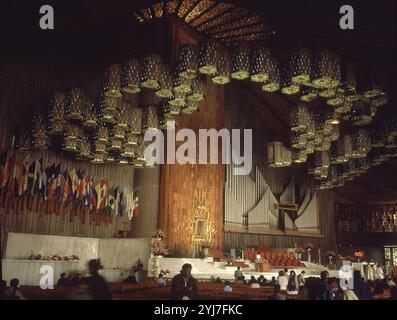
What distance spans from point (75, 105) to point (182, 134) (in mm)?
5268

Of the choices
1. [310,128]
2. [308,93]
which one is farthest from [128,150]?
[308,93]

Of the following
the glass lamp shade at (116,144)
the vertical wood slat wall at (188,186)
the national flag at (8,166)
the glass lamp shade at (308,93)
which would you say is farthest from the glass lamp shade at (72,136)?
the glass lamp shade at (308,93)

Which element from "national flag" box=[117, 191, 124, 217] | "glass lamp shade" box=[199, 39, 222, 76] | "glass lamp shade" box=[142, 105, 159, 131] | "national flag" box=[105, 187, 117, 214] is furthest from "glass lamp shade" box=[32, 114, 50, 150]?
"glass lamp shade" box=[199, 39, 222, 76]

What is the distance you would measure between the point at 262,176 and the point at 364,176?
5.16 m

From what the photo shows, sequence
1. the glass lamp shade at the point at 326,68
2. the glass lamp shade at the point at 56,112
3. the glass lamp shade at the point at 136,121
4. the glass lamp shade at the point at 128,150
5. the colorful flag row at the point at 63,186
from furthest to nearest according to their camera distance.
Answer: the glass lamp shade at the point at 128,150
the glass lamp shade at the point at 136,121
the colorful flag row at the point at 63,186
the glass lamp shade at the point at 56,112
the glass lamp shade at the point at 326,68

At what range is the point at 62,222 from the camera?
48.1 ft

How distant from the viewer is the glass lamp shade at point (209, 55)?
1119cm

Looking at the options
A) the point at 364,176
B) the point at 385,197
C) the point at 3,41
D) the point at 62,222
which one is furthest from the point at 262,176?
the point at 3,41

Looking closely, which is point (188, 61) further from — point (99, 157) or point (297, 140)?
point (297, 140)

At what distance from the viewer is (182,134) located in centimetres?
1659

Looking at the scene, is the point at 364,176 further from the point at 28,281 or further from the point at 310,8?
the point at 28,281

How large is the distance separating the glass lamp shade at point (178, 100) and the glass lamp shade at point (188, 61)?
1.05 metres

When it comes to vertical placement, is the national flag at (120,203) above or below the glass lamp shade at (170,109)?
below

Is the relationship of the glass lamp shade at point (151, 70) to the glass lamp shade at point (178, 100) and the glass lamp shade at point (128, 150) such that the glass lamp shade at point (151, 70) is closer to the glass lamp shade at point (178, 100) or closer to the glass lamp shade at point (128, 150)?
the glass lamp shade at point (178, 100)
